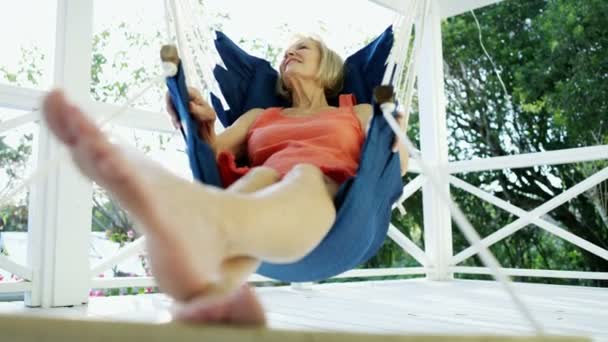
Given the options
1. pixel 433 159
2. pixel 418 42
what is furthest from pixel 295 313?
pixel 433 159

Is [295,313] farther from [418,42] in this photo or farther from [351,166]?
[418,42]

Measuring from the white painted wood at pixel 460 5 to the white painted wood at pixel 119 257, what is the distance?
2402mm

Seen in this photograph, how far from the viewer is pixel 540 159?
3.01 metres

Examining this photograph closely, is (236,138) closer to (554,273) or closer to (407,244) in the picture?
(407,244)

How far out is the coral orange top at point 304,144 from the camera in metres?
1.18

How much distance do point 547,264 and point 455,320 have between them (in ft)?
11.1

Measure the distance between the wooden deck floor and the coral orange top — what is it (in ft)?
1.55

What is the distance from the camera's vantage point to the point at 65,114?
587mm

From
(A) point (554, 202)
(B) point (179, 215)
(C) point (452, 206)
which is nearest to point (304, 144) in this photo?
(C) point (452, 206)

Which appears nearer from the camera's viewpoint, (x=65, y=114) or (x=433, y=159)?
(x=65, y=114)

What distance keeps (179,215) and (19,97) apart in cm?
170

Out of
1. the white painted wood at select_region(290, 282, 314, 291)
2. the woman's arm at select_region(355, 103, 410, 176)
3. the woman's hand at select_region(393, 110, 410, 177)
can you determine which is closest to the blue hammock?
the woman's hand at select_region(393, 110, 410, 177)

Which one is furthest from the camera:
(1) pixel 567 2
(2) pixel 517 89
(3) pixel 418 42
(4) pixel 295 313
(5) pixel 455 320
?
(2) pixel 517 89

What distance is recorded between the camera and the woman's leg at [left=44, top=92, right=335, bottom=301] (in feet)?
1.91
